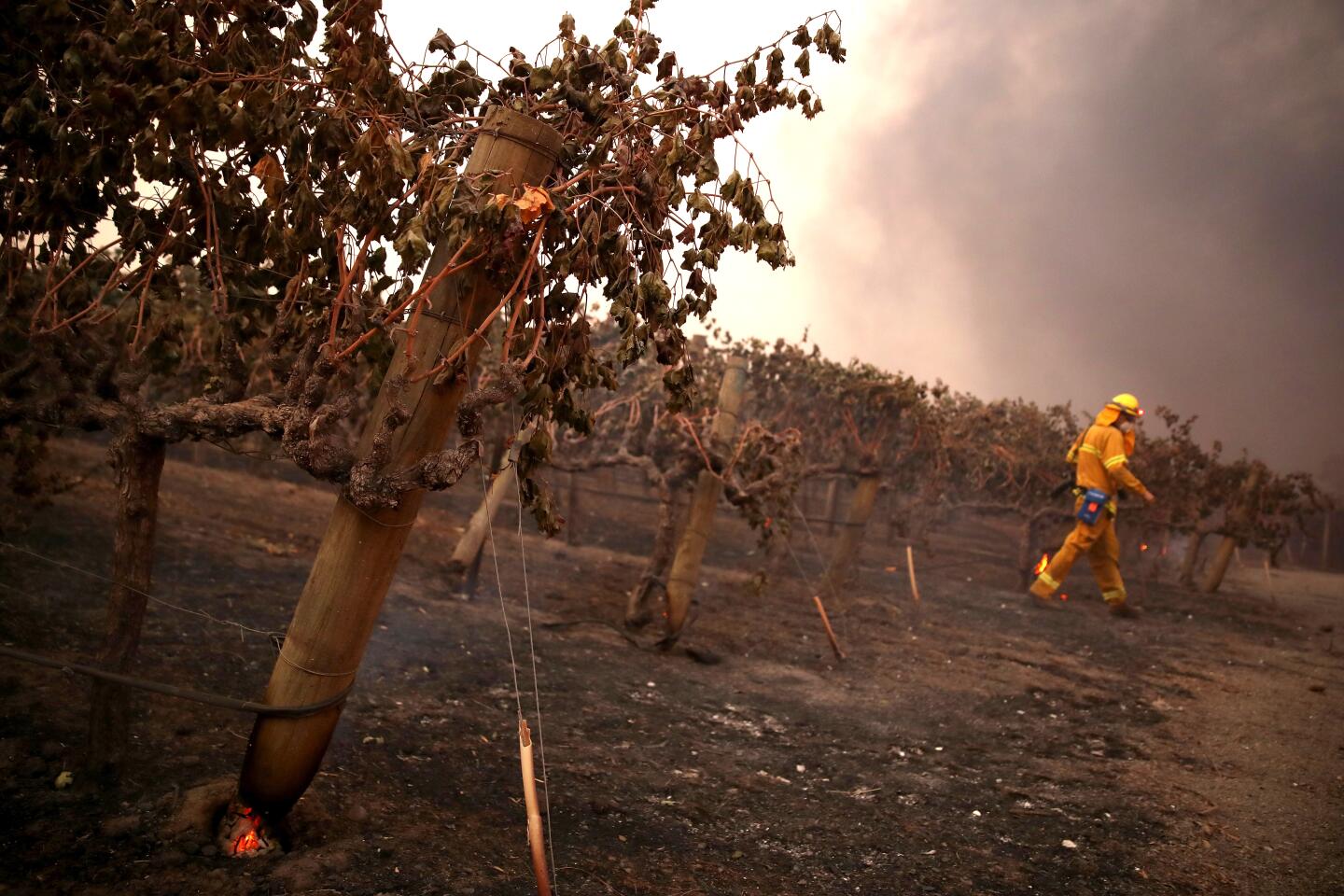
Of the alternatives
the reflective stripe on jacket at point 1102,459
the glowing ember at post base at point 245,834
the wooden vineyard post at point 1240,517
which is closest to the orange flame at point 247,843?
the glowing ember at post base at point 245,834

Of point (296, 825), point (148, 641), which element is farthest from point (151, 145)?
point (148, 641)

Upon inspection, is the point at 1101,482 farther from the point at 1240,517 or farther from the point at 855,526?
the point at 1240,517

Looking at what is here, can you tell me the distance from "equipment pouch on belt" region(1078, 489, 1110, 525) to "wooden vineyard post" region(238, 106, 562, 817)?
9.73 metres

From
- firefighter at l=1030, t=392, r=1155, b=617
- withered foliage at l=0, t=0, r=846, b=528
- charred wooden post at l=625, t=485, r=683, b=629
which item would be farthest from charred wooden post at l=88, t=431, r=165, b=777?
firefighter at l=1030, t=392, r=1155, b=617

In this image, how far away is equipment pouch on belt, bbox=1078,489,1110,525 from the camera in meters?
11.2

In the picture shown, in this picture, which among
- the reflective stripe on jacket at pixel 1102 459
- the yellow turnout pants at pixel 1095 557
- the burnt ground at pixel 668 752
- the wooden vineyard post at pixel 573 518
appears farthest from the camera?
the wooden vineyard post at pixel 573 518

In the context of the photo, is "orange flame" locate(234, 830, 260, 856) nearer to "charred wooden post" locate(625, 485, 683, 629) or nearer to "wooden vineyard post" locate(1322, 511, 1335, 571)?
"charred wooden post" locate(625, 485, 683, 629)

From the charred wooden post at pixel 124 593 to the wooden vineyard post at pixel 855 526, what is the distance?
35.6ft

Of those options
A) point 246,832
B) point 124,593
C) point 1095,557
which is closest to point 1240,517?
point 1095,557

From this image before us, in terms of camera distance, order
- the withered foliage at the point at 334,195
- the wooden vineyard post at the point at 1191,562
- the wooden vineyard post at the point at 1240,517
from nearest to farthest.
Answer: the withered foliage at the point at 334,195
the wooden vineyard post at the point at 1240,517
the wooden vineyard post at the point at 1191,562

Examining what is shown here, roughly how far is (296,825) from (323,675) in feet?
2.68

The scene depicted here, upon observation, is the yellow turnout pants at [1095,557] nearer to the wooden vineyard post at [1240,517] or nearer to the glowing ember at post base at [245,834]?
the wooden vineyard post at [1240,517]

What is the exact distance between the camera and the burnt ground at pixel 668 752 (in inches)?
151

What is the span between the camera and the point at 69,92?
12.3 feet
